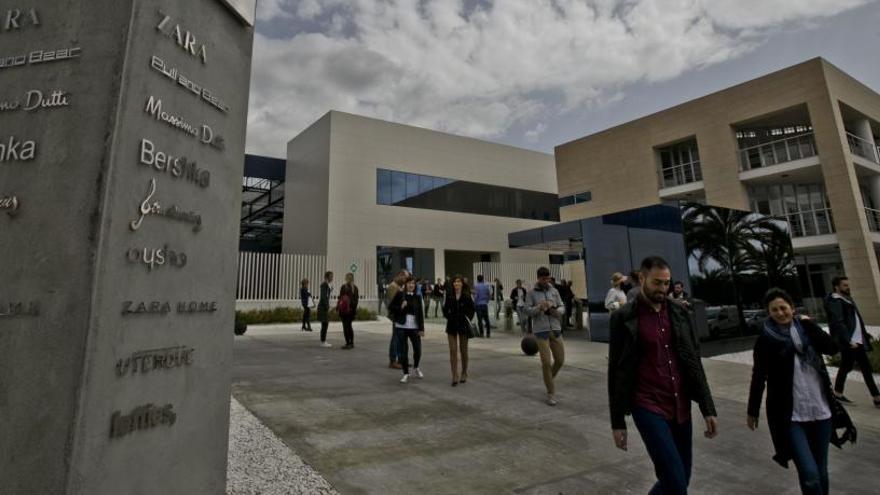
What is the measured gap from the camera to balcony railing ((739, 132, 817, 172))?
61.7 feet

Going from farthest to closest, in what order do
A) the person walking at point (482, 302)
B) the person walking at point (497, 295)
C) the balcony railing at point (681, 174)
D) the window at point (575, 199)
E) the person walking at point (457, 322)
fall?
the window at point (575, 199), the balcony railing at point (681, 174), the person walking at point (497, 295), the person walking at point (482, 302), the person walking at point (457, 322)

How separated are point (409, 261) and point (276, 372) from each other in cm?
1766

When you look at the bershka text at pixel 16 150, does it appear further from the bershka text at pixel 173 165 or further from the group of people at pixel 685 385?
the group of people at pixel 685 385

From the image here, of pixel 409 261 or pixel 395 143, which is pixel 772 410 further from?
pixel 395 143

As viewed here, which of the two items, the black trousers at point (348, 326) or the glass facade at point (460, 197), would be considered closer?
the black trousers at point (348, 326)

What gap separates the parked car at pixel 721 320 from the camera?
11.1 metres

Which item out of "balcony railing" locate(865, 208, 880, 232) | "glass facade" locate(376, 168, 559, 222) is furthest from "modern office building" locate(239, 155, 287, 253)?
"balcony railing" locate(865, 208, 880, 232)

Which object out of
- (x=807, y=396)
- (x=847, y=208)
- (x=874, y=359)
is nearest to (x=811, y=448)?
(x=807, y=396)

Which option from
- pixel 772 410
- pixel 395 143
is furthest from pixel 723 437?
pixel 395 143

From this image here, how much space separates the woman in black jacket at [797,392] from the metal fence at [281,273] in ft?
58.3

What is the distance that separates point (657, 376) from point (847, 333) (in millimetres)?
5438

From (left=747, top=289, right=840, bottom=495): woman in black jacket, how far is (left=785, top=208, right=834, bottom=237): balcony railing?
66.3 feet

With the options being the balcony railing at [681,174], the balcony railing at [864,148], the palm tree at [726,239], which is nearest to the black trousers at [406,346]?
the palm tree at [726,239]

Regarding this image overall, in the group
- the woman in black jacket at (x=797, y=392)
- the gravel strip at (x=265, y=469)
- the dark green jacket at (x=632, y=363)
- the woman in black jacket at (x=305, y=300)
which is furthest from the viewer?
the woman in black jacket at (x=305, y=300)
